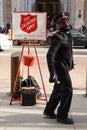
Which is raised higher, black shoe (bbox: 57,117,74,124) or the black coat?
the black coat

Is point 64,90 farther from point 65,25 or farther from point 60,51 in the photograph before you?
point 65,25

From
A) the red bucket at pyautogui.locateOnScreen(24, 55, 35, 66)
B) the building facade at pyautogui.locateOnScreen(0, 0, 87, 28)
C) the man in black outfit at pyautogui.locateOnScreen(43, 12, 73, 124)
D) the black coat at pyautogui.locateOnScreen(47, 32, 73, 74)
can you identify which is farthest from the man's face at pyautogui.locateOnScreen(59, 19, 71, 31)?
the building facade at pyautogui.locateOnScreen(0, 0, 87, 28)

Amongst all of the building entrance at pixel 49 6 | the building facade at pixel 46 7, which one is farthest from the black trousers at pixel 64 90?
the building entrance at pixel 49 6

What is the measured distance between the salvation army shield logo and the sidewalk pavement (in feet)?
5.28

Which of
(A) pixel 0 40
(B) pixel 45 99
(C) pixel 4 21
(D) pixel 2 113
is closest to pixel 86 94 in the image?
(B) pixel 45 99

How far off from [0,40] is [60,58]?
17425 mm

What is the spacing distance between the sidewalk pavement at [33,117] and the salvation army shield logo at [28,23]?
5.28 feet

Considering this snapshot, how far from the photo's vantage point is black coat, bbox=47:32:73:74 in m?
7.71

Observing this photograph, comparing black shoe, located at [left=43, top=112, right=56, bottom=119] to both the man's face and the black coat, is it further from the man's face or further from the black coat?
the man's face

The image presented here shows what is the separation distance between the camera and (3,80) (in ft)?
45.3

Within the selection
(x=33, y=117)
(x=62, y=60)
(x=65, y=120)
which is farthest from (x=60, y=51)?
(x=33, y=117)

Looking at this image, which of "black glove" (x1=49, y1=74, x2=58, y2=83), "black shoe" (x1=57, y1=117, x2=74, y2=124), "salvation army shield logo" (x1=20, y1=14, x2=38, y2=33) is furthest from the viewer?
"salvation army shield logo" (x1=20, y1=14, x2=38, y2=33)

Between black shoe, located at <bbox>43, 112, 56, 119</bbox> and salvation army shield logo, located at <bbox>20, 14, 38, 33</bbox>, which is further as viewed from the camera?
salvation army shield logo, located at <bbox>20, 14, 38, 33</bbox>

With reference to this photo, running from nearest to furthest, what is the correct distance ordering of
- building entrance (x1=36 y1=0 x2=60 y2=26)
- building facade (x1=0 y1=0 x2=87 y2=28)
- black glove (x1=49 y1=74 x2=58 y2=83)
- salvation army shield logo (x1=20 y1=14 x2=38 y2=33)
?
black glove (x1=49 y1=74 x2=58 y2=83)
salvation army shield logo (x1=20 y1=14 x2=38 y2=33)
building facade (x1=0 y1=0 x2=87 y2=28)
building entrance (x1=36 y1=0 x2=60 y2=26)
